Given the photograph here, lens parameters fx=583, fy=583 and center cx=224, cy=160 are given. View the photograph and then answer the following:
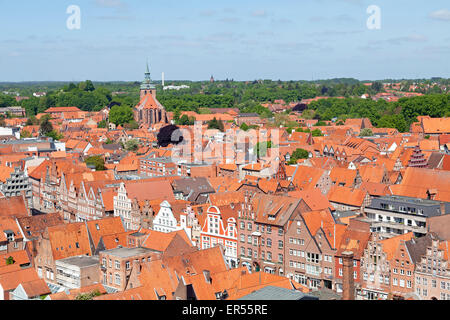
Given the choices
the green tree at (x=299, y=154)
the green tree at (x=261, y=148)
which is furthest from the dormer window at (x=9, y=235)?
the green tree at (x=299, y=154)

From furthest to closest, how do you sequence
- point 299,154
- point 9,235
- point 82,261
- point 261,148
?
point 299,154 < point 261,148 < point 9,235 < point 82,261

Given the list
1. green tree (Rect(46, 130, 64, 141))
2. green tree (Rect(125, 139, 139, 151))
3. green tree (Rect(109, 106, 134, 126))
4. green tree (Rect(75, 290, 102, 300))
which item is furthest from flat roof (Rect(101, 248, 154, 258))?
green tree (Rect(109, 106, 134, 126))

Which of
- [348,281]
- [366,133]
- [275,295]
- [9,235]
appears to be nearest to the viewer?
[275,295]

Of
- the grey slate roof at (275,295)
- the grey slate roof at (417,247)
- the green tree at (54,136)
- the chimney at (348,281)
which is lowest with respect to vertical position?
the chimney at (348,281)

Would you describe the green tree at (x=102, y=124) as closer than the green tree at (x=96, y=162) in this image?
No

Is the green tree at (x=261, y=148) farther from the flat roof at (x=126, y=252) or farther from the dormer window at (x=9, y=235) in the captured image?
the flat roof at (x=126, y=252)

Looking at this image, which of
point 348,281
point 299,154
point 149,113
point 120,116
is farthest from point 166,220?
point 120,116

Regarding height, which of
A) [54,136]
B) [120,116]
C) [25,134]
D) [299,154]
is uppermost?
[120,116]

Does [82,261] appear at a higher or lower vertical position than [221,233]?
lower

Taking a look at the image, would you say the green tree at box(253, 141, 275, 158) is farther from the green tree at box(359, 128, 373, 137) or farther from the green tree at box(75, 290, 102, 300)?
the green tree at box(75, 290, 102, 300)

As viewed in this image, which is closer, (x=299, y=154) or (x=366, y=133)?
(x=299, y=154)

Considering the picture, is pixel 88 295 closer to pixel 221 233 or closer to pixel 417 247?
pixel 221 233
